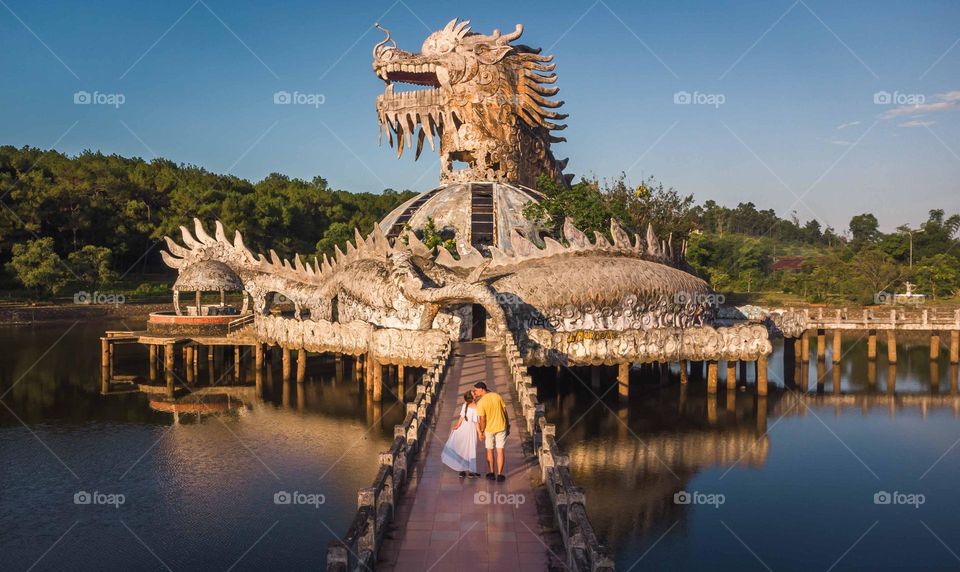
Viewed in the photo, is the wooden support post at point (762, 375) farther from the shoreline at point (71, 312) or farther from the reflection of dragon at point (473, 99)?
the shoreline at point (71, 312)

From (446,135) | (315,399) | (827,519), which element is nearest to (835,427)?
(827,519)

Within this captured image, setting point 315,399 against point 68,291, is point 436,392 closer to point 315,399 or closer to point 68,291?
point 315,399

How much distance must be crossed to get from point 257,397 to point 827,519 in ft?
53.5

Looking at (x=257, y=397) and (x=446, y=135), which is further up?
(x=446, y=135)

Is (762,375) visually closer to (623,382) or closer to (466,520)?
(623,382)

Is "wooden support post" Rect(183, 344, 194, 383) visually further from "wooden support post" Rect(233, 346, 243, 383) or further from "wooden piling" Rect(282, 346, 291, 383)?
"wooden piling" Rect(282, 346, 291, 383)

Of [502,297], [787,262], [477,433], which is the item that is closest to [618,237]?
[502,297]

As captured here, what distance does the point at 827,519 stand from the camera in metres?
15.3

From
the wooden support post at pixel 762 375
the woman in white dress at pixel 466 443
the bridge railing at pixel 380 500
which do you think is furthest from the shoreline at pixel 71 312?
the woman in white dress at pixel 466 443

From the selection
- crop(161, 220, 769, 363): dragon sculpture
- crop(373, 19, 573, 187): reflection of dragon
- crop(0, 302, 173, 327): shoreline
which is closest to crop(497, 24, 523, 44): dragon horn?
crop(373, 19, 573, 187): reflection of dragon

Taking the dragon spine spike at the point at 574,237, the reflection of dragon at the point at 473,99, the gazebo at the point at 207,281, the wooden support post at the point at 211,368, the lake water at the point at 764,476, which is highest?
the reflection of dragon at the point at 473,99

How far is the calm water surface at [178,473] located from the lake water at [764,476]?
5013mm

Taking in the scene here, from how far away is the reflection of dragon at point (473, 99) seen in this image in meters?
35.5

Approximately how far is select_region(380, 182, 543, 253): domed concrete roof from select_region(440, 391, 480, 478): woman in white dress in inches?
863
